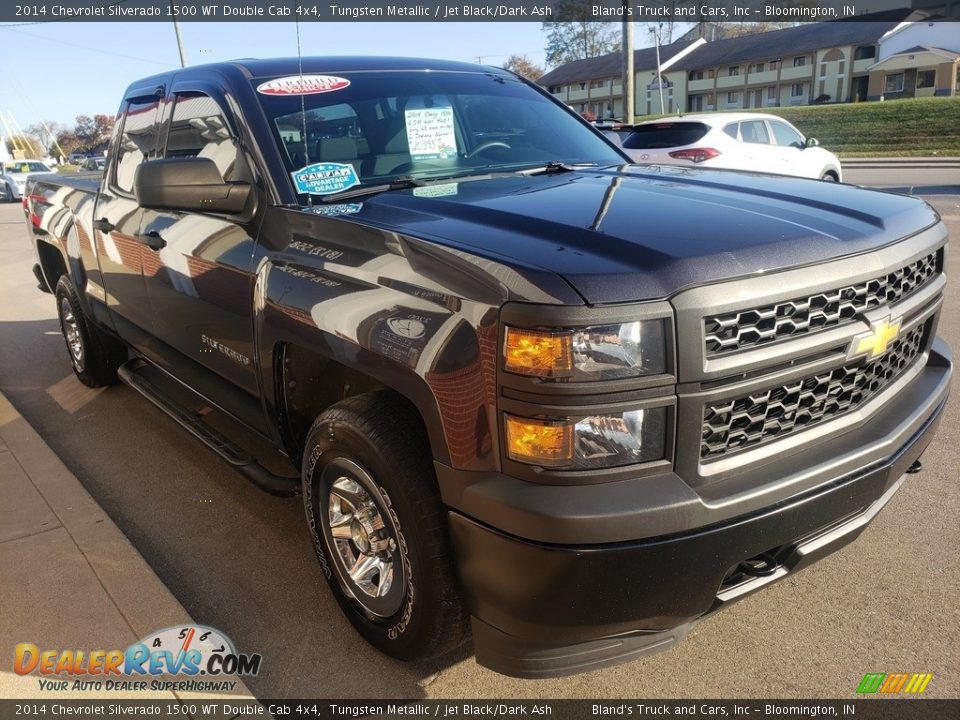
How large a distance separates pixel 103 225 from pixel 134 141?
1.65 ft

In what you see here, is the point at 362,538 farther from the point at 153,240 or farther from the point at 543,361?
the point at 153,240

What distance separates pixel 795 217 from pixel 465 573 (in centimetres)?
140

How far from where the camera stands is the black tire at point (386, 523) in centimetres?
222

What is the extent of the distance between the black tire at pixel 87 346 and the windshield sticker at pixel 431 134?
304cm

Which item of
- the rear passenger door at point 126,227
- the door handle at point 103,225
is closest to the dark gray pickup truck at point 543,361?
the rear passenger door at point 126,227

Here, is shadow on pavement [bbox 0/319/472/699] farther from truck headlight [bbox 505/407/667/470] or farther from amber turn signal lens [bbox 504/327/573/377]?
amber turn signal lens [bbox 504/327/573/377]

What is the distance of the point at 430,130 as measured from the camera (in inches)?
136

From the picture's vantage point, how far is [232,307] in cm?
315

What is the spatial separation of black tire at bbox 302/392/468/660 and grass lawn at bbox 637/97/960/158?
103ft

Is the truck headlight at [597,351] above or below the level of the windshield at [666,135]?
above

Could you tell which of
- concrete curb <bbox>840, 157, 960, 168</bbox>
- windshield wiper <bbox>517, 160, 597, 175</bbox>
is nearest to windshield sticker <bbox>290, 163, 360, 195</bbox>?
windshield wiper <bbox>517, 160, 597, 175</bbox>

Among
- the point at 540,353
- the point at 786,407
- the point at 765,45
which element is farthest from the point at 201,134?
the point at 765,45

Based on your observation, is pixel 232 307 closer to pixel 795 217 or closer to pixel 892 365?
pixel 795 217

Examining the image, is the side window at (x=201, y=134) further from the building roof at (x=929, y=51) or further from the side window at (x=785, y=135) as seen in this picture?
the building roof at (x=929, y=51)
